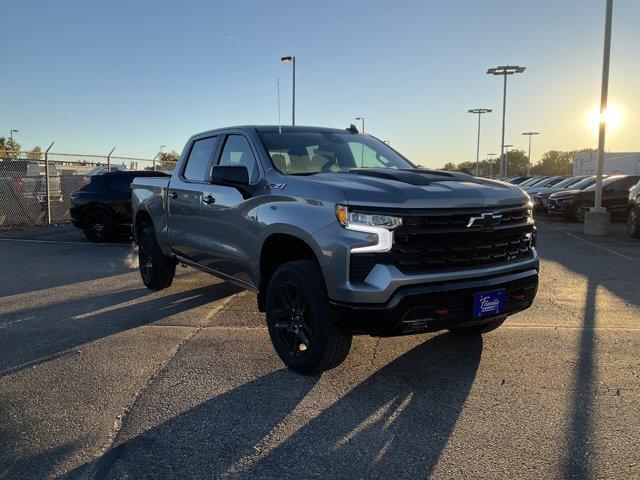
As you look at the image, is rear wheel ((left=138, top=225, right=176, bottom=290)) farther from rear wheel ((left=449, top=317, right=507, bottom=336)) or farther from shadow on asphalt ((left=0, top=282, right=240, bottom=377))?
rear wheel ((left=449, top=317, right=507, bottom=336))

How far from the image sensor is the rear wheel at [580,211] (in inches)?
715

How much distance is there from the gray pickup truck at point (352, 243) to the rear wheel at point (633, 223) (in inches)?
391

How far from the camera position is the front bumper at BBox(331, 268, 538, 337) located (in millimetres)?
3467

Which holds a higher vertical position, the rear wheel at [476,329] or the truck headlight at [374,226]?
the truck headlight at [374,226]

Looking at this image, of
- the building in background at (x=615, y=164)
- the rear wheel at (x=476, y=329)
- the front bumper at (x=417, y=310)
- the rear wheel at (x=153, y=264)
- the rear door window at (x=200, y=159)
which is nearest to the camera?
the front bumper at (x=417, y=310)

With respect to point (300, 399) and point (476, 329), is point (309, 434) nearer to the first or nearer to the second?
point (300, 399)

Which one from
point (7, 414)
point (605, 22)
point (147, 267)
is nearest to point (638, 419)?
point (7, 414)

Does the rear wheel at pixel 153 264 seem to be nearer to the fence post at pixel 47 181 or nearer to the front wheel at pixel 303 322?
the front wheel at pixel 303 322

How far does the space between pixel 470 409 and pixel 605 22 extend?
1504 centimetres

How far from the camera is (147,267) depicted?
7082 millimetres

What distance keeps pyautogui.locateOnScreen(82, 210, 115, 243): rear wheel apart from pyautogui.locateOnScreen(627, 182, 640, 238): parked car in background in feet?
39.5

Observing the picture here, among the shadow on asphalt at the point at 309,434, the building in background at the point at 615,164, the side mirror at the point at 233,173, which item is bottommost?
the shadow on asphalt at the point at 309,434

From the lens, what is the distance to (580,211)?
18.2m

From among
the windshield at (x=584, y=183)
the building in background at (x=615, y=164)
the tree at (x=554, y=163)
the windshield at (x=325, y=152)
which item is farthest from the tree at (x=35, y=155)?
the tree at (x=554, y=163)
